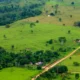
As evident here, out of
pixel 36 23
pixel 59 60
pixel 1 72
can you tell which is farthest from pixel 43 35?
pixel 1 72

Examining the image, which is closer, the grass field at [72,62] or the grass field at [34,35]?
the grass field at [72,62]

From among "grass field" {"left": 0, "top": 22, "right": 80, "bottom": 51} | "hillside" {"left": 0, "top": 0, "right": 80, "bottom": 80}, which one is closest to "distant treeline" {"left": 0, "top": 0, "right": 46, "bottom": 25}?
"hillside" {"left": 0, "top": 0, "right": 80, "bottom": 80}

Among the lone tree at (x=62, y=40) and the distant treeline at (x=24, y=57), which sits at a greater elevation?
the lone tree at (x=62, y=40)

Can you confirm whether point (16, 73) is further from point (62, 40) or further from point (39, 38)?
point (39, 38)

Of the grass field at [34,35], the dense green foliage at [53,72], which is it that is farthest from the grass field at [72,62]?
the grass field at [34,35]

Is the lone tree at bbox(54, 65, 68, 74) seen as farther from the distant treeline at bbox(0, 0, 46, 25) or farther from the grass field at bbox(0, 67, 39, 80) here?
the distant treeline at bbox(0, 0, 46, 25)

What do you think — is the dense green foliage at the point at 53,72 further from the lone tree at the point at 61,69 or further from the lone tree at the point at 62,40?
the lone tree at the point at 62,40
